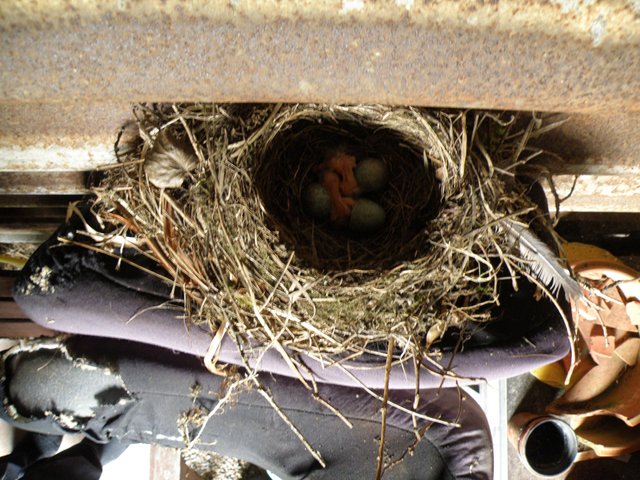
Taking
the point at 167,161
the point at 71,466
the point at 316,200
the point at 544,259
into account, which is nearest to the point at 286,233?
the point at 316,200

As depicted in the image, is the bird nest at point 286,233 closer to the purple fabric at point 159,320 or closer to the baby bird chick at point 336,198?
the purple fabric at point 159,320

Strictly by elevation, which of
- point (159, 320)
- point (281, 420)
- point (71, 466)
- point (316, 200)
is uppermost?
point (316, 200)

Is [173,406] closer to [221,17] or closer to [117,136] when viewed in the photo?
[117,136]

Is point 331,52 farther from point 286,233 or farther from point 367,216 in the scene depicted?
point 367,216

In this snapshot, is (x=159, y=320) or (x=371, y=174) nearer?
(x=159, y=320)

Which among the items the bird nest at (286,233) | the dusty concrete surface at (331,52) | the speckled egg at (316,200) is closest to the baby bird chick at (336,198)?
the speckled egg at (316,200)

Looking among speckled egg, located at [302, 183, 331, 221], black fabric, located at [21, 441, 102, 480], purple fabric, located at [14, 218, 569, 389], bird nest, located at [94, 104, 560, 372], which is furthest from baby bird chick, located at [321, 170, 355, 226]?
black fabric, located at [21, 441, 102, 480]
